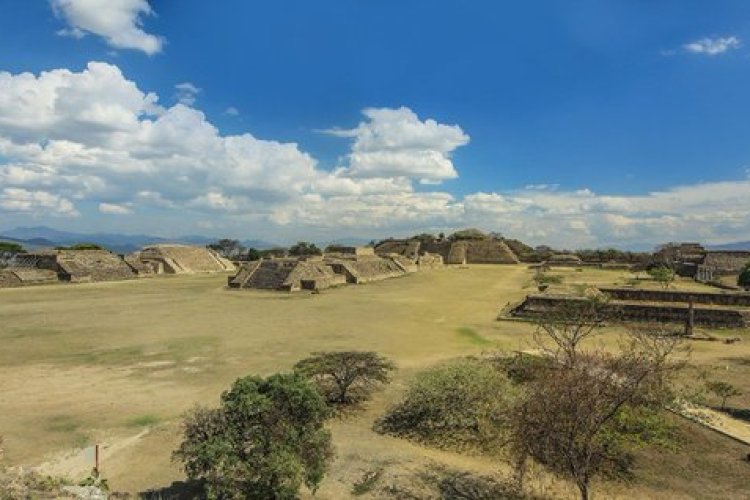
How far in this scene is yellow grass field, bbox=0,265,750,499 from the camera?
9.52 metres

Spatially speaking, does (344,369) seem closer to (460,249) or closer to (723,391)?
(723,391)

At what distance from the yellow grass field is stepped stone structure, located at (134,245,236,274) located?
17.6 meters

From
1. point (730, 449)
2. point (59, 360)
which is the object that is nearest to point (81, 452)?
point (59, 360)

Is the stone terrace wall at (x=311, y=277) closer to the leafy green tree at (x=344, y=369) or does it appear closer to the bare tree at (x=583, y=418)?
the leafy green tree at (x=344, y=369)

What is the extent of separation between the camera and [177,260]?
58812mm

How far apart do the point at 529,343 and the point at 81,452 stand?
603 inches

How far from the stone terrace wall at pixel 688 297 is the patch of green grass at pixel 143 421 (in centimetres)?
2504

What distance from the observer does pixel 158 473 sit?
9227mm

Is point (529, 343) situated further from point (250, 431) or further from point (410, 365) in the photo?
point (250, 431)

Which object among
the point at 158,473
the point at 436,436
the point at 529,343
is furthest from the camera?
the point at 529,343

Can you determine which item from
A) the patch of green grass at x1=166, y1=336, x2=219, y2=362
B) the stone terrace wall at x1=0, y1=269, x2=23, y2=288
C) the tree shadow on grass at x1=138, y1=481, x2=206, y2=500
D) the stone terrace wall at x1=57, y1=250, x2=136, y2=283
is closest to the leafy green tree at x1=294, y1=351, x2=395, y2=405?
the tree shadow on grass at x1=138, y1=481, x2=206, y2=500

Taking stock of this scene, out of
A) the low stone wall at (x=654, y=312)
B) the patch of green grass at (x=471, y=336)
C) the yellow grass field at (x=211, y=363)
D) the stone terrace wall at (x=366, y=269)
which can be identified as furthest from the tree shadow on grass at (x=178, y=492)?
the stone terrace wall at (x=366, y=269)

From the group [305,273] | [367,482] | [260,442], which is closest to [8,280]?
[305,273]

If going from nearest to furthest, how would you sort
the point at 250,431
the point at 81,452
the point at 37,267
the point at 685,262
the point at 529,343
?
1. the point at 250,431
2. the point at 81,452
3. the point at 529,343
4. the point at 37,267
5. the point at 685,262
